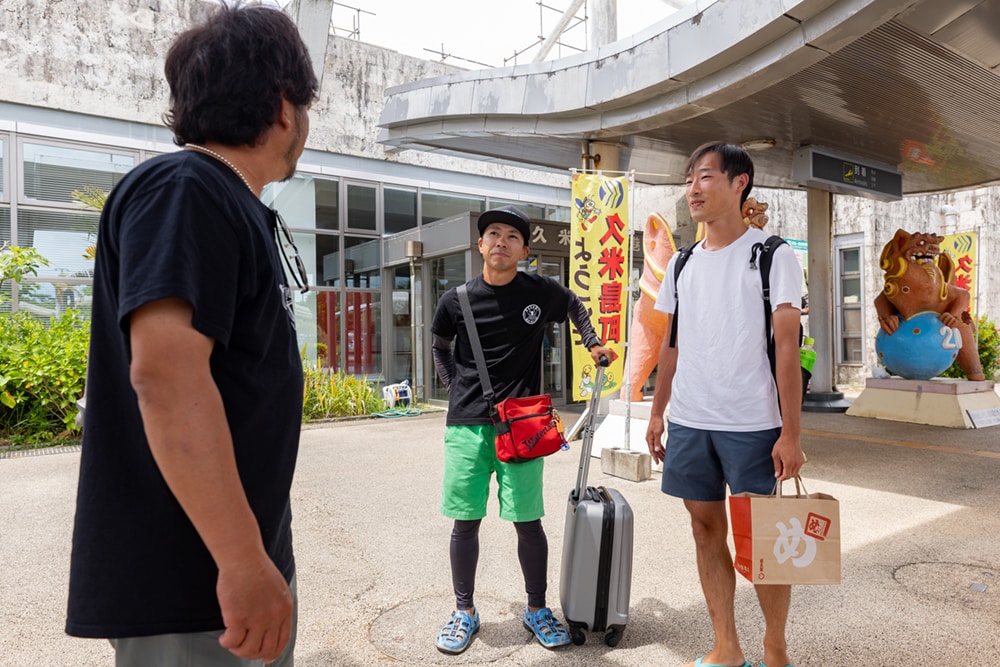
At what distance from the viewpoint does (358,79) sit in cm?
1321

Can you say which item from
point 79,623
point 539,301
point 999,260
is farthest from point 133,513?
point 999,260

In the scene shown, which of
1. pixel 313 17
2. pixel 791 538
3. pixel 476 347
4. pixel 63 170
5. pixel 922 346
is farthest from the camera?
pixel 63 170

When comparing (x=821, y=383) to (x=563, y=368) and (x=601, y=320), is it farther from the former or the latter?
(x=601, y=320)

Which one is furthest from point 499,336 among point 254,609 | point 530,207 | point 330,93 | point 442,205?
point 530,207

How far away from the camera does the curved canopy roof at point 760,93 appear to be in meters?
5.63

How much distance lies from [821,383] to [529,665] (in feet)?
32.6

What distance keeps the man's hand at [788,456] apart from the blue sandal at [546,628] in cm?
117

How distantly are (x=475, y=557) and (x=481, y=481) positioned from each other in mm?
338

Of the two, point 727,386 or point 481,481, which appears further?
point 481,481

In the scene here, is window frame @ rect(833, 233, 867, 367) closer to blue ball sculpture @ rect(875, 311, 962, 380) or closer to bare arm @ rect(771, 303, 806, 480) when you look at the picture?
blue ball sculpture @ rect(875, 311, 962, 380)

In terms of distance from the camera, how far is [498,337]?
2.98 meters

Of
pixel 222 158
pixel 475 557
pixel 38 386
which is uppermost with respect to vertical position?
pixel 222 158

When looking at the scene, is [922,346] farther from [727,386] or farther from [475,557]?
[475,557]

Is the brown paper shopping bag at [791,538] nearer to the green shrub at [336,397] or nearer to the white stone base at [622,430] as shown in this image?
the white stone base at [622,430]
